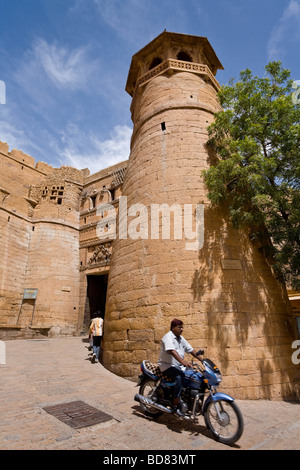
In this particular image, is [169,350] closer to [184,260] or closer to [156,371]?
[156,371]

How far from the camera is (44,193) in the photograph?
65.4 ft

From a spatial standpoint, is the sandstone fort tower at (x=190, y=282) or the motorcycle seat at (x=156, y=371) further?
the sandstone fort tower at (x=190, y=282)

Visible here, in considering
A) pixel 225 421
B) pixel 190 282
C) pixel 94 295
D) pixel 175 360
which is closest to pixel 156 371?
pixel 175 360

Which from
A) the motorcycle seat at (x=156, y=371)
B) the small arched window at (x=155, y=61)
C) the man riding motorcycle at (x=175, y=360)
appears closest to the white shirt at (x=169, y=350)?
the man riding motorcycle at (x=175, y=360)

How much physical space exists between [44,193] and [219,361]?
1824 cm

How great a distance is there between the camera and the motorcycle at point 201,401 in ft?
11.0

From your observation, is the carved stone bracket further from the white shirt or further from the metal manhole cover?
the white shirt

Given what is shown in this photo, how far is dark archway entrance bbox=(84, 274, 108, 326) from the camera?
679 inches

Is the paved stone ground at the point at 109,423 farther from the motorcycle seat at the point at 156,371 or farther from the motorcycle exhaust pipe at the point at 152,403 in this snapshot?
the motorcycle seat at the point at 156,371

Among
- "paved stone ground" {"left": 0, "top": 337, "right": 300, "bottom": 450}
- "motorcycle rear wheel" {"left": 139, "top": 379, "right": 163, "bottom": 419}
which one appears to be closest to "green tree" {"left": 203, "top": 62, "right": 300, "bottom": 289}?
"paved stone ground" {"left": 0, "top": 337, "right": 300, "bottom": 450}

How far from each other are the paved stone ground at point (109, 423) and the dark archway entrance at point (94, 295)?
36.6 ft

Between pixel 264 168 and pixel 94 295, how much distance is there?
14735 millimetres

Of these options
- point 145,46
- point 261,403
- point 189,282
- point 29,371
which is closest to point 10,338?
point 29,371
